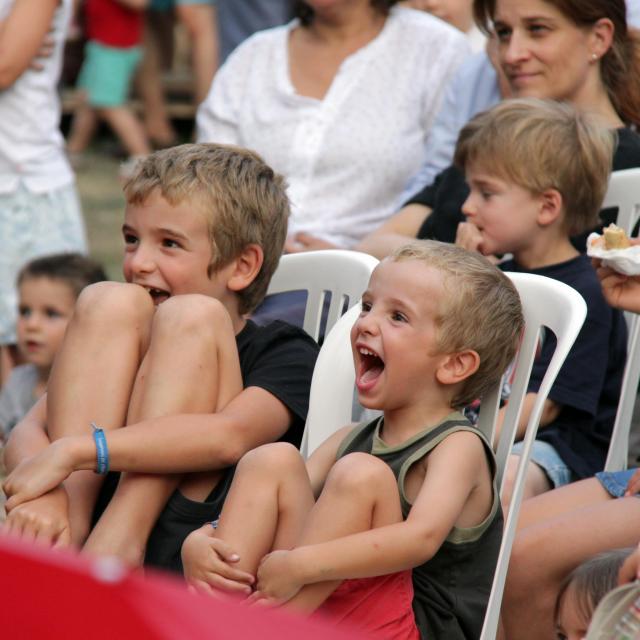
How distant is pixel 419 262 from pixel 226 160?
641 millimetres

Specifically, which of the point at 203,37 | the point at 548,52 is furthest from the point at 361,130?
the point at 203,37

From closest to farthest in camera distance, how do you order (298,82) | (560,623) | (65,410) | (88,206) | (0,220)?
(560,623)
(65,410)
(298,82)
(0,220)
(88,206)

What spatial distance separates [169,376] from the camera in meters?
2.71

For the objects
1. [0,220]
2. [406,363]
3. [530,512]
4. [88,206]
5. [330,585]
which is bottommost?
[88,206]

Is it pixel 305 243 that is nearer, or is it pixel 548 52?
pixel 548 52

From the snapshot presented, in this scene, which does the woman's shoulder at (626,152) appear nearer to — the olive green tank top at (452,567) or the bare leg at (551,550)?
the bare leg at (551,550)

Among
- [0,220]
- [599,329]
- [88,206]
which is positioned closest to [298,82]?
[0,220]

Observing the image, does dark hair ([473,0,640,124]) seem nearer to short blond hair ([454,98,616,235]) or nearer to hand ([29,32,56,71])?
short blond hair ([454,98,616,235])

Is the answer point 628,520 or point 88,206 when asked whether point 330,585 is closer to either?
point 628,520

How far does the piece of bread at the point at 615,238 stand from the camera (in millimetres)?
2812

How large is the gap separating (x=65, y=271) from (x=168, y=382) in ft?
6.75

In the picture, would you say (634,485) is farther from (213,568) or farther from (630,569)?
(213,568)

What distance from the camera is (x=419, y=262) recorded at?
2652mm

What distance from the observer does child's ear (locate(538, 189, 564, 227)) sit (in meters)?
3.33
